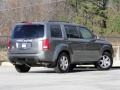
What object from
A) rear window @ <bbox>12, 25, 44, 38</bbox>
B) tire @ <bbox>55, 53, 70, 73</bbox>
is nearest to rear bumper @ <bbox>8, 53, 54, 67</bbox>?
tire @ <bbox>55, 53, 70, 73</bbox>

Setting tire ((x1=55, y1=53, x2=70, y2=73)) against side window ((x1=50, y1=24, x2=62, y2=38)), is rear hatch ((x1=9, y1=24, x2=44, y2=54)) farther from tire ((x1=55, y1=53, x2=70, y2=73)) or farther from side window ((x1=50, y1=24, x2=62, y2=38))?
tire ((x1=55, y1=53, x2=70, y2=73))

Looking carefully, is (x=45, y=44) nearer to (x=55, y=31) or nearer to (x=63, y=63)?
(x=55, y=31)

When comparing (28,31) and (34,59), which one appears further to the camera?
(28,31)

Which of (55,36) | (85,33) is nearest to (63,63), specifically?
(55,36)

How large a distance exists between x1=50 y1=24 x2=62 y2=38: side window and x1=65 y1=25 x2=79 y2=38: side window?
39cm

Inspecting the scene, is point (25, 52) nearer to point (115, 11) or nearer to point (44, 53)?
point (44, 53)

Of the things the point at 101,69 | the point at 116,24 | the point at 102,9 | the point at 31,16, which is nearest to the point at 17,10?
the point at 31,16

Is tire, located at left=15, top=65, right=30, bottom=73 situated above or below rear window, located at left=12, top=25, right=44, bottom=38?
below

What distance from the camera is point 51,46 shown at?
18766 millimetres

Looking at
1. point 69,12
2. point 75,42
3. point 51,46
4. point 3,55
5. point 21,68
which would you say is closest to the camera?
point 51,46

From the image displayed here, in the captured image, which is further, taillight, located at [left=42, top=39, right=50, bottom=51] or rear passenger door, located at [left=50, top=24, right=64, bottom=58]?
rear passenger door, located at [left=50, top=24, right=64, bottom=58]

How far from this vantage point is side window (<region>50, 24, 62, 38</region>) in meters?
19.0

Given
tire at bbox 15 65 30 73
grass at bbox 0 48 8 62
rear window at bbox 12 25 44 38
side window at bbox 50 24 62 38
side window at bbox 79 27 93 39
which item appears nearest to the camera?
rear window at bbox 12 25 44 38

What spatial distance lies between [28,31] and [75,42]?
183cm
